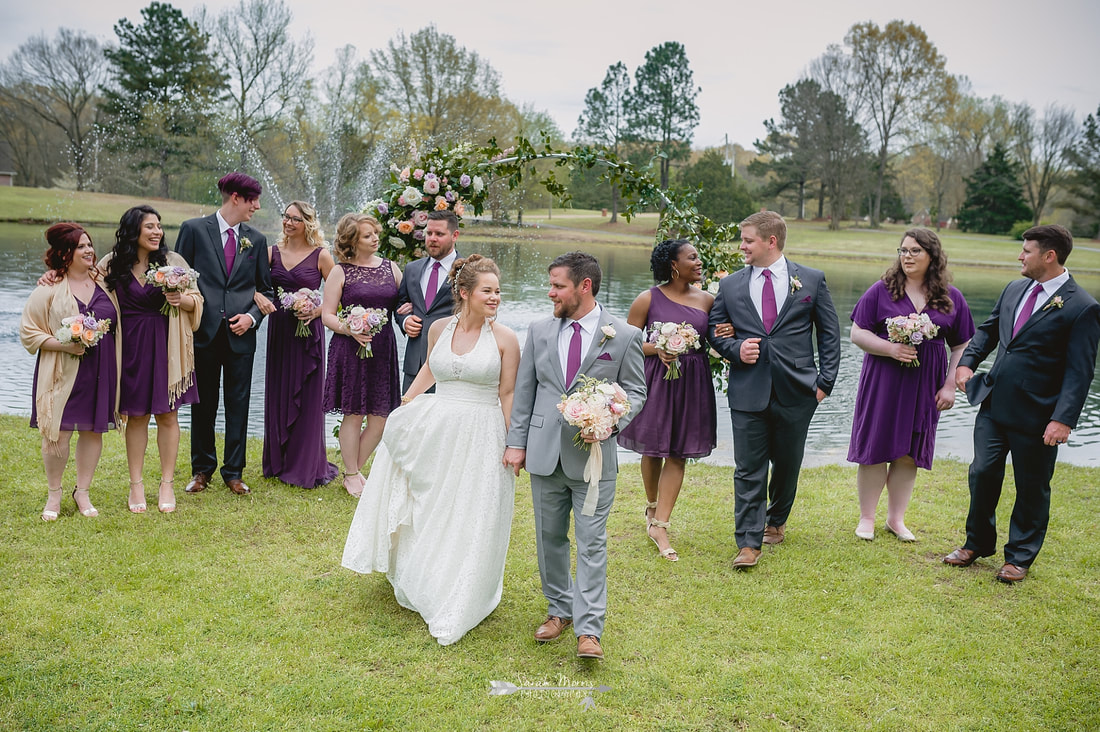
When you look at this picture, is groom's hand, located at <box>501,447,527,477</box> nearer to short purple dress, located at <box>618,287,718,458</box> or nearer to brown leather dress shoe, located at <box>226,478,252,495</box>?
short purple dress, located at <box>618,287,718,458</box>

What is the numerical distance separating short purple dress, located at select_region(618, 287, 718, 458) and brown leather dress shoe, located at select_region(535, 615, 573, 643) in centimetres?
170

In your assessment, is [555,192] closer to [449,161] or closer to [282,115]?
[449,161]

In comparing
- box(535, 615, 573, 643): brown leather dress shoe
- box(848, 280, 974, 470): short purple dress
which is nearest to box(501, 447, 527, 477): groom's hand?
box(535, 615, 573, 643): brown leather dress shoe

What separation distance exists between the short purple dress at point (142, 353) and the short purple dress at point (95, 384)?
0.42 ft

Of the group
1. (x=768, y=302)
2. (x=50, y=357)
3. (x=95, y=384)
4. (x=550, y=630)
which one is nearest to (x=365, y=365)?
(x=95, y=384)

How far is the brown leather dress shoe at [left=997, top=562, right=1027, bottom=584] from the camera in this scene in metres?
5.74

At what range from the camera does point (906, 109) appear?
2074 inches

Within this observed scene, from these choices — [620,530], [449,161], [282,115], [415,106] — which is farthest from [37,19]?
[620,530]

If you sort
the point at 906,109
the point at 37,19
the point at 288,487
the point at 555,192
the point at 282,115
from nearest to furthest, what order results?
the point at 288,487
the point at 555,192
the point at 282,115
the point at 37,19
the point at 906,109

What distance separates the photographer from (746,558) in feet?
19.3

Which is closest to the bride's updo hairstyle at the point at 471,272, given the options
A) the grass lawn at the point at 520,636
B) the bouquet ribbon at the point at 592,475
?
the bouquet ribbon at the point at 592,475

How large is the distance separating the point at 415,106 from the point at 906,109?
32.5 meters

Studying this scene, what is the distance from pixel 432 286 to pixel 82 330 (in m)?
2.65

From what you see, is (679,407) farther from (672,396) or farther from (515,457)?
(515,457)
